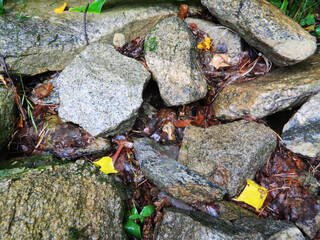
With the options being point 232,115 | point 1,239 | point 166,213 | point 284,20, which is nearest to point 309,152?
point 232,115

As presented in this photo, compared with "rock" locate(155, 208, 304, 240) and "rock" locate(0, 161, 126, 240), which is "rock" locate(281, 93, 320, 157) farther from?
"rock" locate(0, 161, 126, 240)

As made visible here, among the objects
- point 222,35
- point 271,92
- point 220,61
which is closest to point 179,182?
point 271,92

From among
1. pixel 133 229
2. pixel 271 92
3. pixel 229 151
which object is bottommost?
pixel 133 229

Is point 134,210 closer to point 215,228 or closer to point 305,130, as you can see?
point 215,228

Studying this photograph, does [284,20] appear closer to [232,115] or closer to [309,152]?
[232,115]

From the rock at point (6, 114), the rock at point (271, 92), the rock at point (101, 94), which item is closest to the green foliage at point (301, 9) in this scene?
the rock at point (271, 92)

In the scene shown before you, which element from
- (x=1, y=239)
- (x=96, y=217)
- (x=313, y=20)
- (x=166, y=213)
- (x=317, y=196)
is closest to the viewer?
(x=1, y=239)

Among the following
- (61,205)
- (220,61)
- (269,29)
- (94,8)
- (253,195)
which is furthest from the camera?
(220,61)
